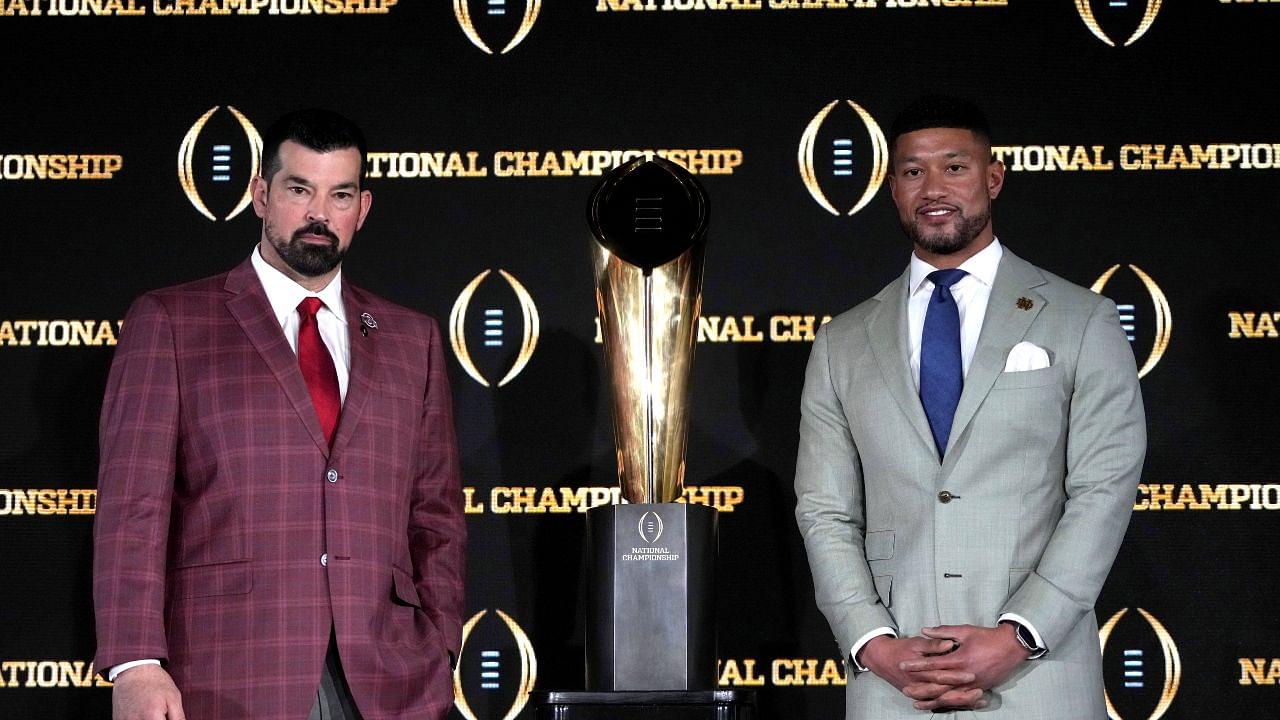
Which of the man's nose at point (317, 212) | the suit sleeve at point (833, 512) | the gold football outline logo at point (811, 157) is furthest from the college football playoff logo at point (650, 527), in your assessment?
the gold football outline logo at point (811, 157)

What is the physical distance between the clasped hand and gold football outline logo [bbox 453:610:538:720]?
3.66ft

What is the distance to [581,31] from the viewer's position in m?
3.63

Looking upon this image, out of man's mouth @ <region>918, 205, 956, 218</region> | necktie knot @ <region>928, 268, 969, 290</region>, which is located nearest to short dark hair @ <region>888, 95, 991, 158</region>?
man's mouth @ <region>918, 205, 956, 218</region>

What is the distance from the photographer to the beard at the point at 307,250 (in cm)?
270

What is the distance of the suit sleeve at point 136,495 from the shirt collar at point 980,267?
1.41 metres

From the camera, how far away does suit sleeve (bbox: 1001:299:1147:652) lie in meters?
2.51

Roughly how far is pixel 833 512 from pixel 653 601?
378 millimetres

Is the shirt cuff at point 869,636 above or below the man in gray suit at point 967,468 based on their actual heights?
below

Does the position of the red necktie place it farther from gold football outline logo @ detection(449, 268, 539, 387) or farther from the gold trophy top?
gold football outline logo @ detection(449, 268, 539, 387)

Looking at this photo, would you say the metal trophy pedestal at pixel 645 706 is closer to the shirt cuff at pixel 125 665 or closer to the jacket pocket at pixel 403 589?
the jacket pocket at pixel 403 589

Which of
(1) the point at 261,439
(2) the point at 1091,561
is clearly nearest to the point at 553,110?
(1) the point at 261,439

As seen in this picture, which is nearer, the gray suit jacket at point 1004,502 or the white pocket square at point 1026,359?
the gray suit jacket at point 1004,502

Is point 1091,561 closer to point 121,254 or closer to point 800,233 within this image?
point 800,233

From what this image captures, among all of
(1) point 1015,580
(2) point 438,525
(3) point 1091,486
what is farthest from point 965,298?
(2) point 438,525
